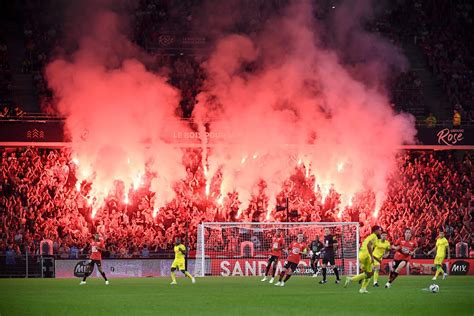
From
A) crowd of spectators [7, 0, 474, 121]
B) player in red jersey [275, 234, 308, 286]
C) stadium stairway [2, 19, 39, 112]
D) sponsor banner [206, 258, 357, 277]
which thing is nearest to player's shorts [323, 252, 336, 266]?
player in red jersey [275, 234, 308, 286]

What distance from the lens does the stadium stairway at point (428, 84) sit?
1645 inches

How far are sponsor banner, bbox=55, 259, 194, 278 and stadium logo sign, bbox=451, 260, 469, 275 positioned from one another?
10.2 metres

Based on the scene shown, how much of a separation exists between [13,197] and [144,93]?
296 inches

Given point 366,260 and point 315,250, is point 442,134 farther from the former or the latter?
point 366,260

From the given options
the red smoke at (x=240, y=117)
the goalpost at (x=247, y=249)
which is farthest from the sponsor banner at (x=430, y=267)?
the red smoke at (x=240, y=117)

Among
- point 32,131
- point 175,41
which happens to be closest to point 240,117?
point 175,41

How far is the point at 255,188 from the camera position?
129ft

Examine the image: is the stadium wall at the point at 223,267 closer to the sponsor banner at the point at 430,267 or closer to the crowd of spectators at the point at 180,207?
the sponsor banner at the point at 430,267

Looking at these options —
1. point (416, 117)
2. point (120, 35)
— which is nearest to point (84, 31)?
point (120, 35)

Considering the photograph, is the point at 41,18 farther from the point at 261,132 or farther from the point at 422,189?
the point at 422,189

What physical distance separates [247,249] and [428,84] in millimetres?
14282

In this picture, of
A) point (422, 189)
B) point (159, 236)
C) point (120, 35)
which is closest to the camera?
point (159, 236)

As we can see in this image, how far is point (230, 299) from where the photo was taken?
20266mm

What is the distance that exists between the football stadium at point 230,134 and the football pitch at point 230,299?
6383 millimetres
